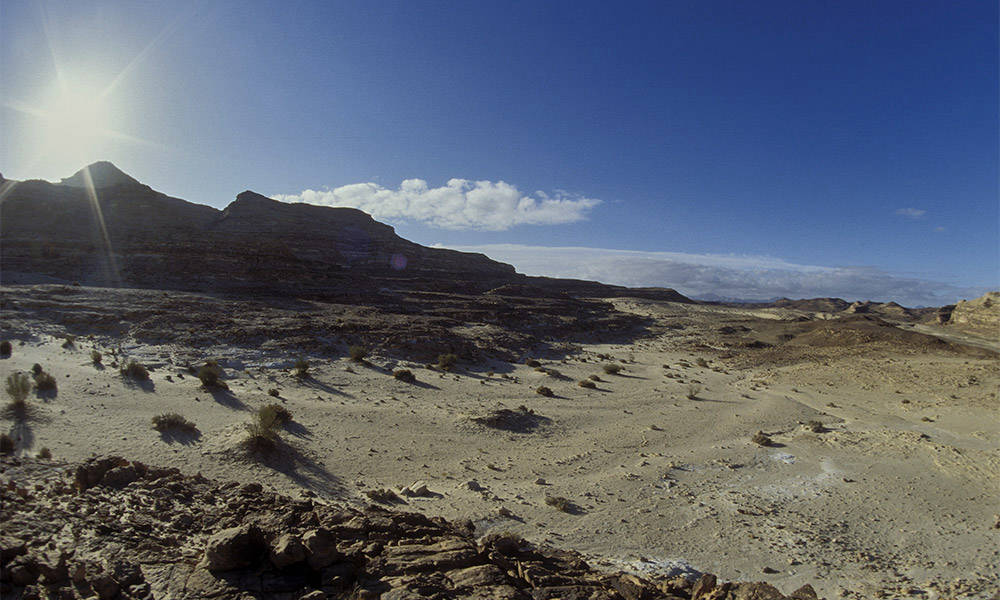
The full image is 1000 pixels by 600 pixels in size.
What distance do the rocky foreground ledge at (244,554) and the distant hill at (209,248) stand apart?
109ft

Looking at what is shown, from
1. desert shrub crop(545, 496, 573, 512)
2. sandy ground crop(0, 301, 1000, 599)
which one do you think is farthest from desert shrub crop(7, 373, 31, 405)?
desert shrub crop(545, 496, 573, 512)

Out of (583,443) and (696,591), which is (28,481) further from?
(583,443)

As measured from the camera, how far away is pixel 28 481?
6.93 meters

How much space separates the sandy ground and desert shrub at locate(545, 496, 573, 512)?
169 millimetres

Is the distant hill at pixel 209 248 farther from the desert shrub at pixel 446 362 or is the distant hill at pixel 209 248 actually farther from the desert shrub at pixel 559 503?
the desert shrub at pixel 559 503

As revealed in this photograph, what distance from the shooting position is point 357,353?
2167cm

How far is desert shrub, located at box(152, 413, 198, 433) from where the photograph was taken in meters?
11.3

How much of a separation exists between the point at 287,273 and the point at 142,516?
39.7 metres

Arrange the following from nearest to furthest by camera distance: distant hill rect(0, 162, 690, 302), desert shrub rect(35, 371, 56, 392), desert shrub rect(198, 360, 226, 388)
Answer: desert shrub rect(35, 371, 56, 392), desert shrub rect(198, 360, 226, 388), distant hill rect(0, 162, 690, 302)

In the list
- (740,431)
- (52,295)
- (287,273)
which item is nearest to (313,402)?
(740,431)

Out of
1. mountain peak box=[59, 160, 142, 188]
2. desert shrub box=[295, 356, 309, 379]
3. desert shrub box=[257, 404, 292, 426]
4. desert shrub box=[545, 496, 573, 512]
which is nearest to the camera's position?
desert shrub box=[545, 496, 573, 512]

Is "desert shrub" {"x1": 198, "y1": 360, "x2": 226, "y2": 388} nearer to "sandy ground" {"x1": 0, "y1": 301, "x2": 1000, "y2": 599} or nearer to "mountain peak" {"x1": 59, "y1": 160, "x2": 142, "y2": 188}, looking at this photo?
"sandy ground" {"x1": 0, "y1": 301, "x2": 1000, "y2": 599}

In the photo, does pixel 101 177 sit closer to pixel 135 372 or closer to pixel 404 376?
pixel 135 372

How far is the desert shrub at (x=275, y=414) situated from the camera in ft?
38.1
